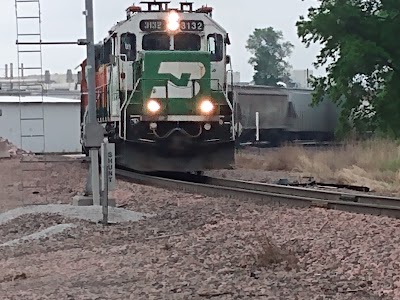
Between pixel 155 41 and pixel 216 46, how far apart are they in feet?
4.60

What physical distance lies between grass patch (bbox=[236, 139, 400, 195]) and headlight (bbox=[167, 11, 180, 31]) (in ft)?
16.2

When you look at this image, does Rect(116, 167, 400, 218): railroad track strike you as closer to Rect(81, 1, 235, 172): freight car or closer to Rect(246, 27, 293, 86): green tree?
Rect(81, 1, 235, 172): freight car

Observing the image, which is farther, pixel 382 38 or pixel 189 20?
pixel 382 38

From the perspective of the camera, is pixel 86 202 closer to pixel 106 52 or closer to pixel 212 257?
pixel 212 257

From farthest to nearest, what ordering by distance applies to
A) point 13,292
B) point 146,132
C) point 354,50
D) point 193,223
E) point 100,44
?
point 354,50 < point 100,44 < point 146,132 < point 193,223 < point 13,292

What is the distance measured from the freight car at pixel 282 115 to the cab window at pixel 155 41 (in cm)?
2240

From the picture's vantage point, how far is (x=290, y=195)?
14234mm

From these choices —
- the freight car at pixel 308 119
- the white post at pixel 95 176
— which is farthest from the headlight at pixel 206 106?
the freight car at pixel 308 119

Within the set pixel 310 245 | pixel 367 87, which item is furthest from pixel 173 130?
pixel 367 87

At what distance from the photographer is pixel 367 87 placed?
3178 centimetres

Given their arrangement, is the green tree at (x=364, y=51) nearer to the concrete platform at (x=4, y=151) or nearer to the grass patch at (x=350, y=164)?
the grass patch at (x=350, y=164)

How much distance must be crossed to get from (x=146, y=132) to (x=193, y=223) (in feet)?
23.6

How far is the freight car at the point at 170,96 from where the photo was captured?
60.5ft

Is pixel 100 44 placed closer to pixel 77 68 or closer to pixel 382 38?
pixel 77 68
